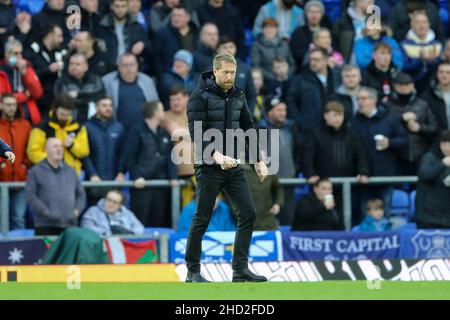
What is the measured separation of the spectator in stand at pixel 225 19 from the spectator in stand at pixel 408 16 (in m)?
2.46

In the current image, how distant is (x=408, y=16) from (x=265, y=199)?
4.98 metres

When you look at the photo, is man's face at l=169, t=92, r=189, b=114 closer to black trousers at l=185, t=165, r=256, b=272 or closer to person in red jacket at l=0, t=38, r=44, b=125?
person in red jacket at l=0, t=38, r=44, b=125

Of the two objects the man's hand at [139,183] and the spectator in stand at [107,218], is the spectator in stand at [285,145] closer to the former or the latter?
the man's hand at [139,183]

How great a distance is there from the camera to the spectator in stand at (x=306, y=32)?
20.7 m

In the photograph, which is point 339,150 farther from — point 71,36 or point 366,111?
point 71,36

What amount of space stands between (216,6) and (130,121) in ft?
9.73

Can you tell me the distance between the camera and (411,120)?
62.8ft

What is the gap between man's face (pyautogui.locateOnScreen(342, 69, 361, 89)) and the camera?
1964cm

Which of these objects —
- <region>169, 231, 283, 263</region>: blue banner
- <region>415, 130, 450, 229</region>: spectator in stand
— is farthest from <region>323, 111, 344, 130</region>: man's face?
<region>169, 231, 283, 263</region>: blue banner

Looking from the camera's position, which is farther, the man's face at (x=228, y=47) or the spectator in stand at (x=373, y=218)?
the man's face at (x=228, y=47)

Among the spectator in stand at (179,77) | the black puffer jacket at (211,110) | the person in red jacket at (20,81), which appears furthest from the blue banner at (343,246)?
the black puffer jacket at (211,110)

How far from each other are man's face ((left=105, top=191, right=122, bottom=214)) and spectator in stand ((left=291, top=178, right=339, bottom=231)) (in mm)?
2420

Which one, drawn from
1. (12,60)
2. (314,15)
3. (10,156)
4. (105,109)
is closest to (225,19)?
(314,15)

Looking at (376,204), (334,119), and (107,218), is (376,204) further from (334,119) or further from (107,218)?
(107,218)
